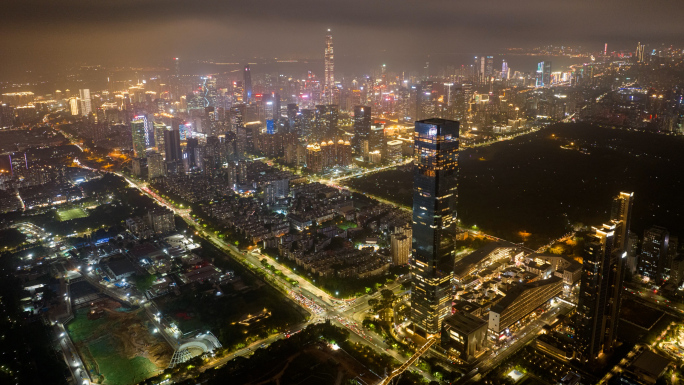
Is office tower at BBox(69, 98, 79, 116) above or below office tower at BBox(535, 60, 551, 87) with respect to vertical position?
below

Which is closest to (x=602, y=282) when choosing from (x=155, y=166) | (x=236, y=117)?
(x=155, y=166)

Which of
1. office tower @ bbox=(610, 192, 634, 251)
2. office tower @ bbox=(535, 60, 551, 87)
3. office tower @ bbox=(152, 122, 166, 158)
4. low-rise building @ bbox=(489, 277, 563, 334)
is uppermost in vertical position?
office tower @ bbox=(535, 60, 551, 87)

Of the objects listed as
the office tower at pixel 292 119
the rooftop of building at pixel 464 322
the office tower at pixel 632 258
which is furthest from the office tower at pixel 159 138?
the office tower at pixel 632 258

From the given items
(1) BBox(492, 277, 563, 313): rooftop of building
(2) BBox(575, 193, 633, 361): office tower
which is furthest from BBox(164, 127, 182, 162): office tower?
(2) BBox(575, 193, 633, 361): office tower

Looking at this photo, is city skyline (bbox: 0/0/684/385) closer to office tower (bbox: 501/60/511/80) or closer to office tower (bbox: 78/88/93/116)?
office tower (bbox: 78/88/93/116)

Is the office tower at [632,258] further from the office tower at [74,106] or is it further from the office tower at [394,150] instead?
the office tower at [74,106]

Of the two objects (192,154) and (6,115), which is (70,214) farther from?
(6,115)

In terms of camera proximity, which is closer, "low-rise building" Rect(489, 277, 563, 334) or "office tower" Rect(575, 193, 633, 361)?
"office tower" Rect(575, 193, 633, 361)

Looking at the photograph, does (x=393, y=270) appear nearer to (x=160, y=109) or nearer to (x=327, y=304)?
(x=327, y=304)

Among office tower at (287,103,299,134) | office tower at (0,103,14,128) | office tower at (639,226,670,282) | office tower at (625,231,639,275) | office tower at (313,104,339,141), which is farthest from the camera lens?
→ office tower at (287,103,299,134)
